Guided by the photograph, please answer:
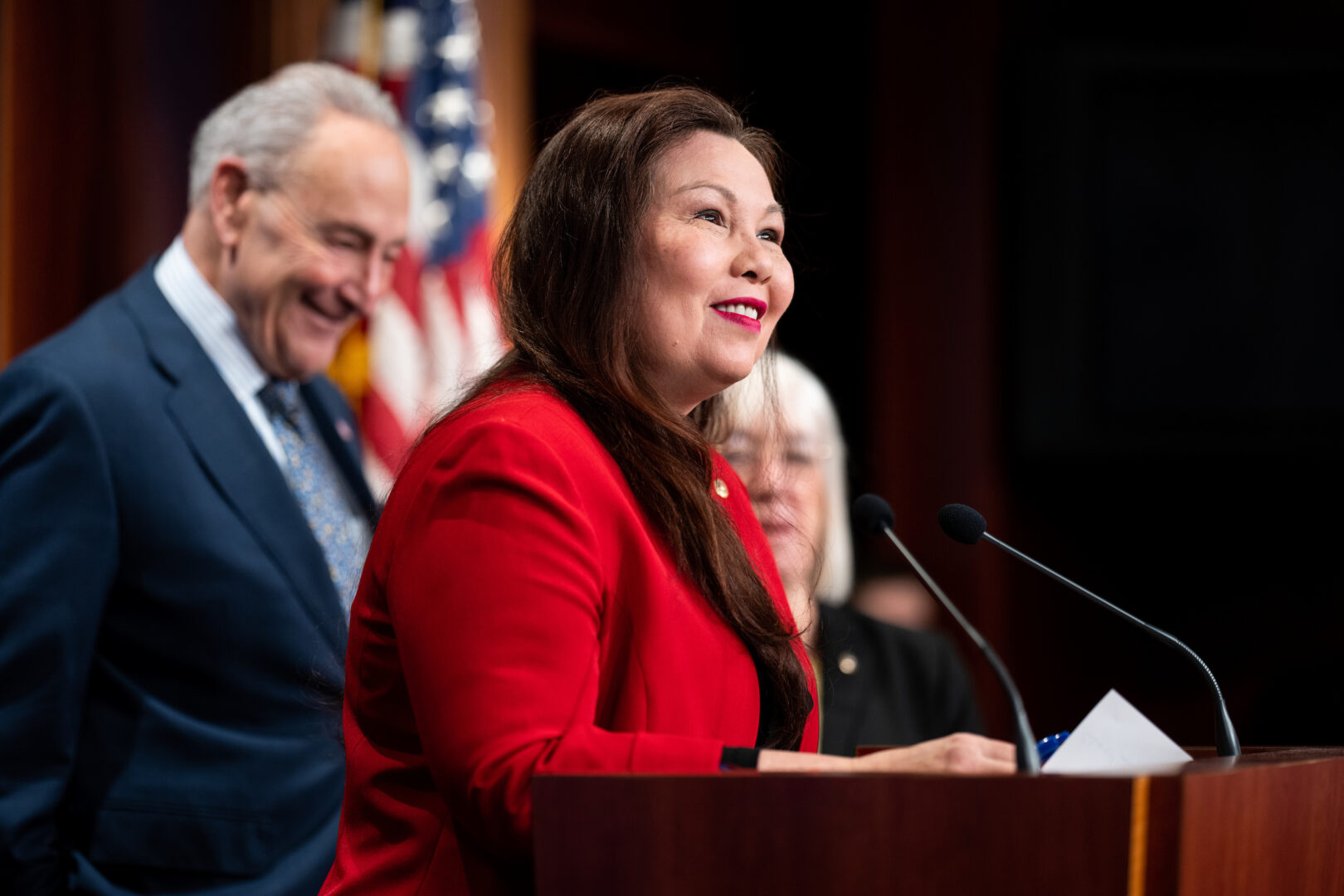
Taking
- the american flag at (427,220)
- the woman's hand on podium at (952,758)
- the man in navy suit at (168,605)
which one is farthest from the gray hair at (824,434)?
the woman's hand on podium at (952,758)

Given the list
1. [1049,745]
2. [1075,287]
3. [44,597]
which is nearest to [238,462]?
[44,597]

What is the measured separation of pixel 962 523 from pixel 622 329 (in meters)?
0.41

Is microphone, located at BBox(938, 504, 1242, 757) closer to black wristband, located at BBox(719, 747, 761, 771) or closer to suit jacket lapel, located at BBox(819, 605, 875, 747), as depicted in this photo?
black wristband, located at BBox(719, 747, 761, 771)

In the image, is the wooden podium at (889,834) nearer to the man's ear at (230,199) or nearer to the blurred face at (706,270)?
the blurred face at (706,270)

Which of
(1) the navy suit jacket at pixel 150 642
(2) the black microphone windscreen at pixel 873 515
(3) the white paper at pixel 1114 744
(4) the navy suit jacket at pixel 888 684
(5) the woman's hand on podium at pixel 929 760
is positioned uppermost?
(2) the black microphone windscreen at pixel 873 515

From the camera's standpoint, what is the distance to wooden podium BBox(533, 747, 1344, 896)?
38.5 inches

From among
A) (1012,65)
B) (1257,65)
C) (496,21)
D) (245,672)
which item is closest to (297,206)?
(245,672)

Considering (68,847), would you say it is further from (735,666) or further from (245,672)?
(735,666)

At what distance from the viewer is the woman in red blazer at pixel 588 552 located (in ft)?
3.60

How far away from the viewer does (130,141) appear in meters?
3.41

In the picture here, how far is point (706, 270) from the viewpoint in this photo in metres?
1.39

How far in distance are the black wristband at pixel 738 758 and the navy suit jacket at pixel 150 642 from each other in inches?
34.1

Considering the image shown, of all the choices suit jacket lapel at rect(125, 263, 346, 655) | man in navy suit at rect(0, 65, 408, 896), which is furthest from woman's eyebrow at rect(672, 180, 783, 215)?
suit jacket lapel at rect(125, 263, 346, 655)

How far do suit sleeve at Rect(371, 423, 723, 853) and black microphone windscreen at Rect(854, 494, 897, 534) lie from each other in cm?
30
